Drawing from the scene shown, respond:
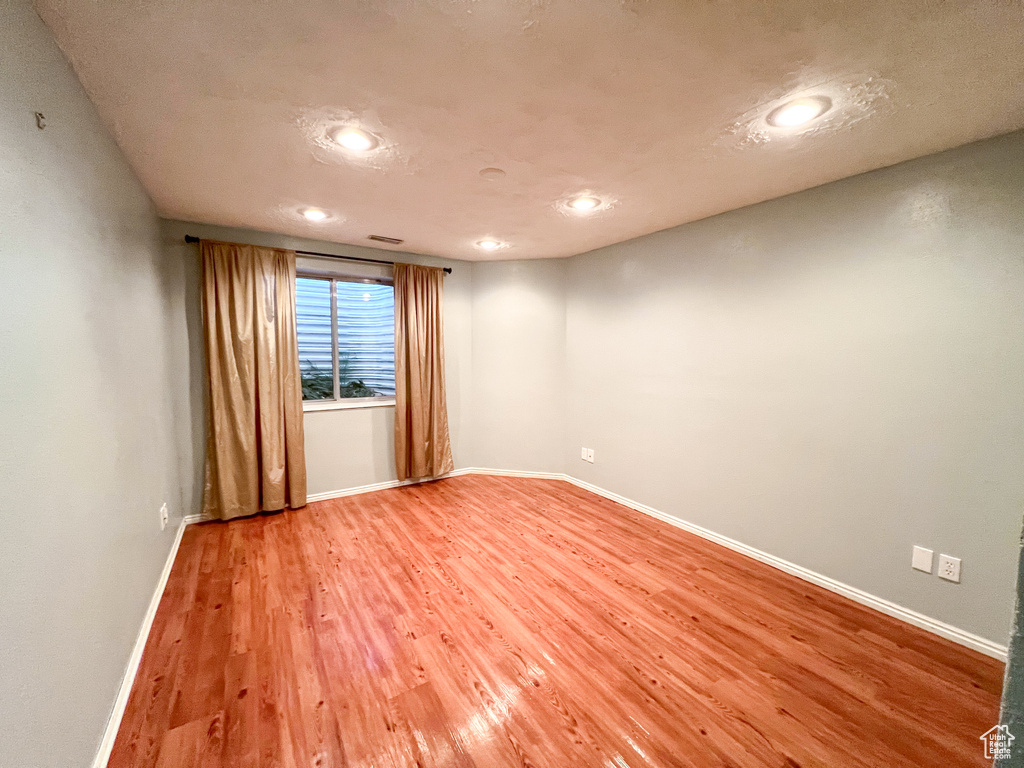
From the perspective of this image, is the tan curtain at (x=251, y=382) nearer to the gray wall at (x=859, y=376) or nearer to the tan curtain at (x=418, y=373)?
the tan curtain at (x=418, y=373)

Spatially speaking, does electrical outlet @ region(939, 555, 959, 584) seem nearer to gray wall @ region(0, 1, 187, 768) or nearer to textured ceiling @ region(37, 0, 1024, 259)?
textured ceiling @ region(37, 0, 1024, 259)

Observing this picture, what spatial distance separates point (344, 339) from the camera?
3.77m

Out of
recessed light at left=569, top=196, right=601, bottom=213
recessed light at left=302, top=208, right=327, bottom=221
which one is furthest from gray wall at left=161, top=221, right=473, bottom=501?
recessed light at left=569, top=196, right=601, bottom=213

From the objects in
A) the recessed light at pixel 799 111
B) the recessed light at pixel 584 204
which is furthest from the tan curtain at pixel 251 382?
the recessed light at pixel 799 111

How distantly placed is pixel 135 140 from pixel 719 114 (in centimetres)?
250

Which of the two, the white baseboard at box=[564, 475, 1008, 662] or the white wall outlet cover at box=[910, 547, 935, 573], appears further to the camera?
the white wall outlet cover at box=[910, 547, 935, 573]

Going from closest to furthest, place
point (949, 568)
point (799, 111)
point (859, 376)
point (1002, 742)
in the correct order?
point (1002, 742) < point (799, 111) < point (949, 568) < point (859, 376)

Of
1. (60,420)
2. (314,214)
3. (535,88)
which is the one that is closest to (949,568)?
(535,88)

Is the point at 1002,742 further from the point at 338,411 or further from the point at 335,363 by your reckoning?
the point at 335,363

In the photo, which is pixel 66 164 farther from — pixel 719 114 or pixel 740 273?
pixel 740 273

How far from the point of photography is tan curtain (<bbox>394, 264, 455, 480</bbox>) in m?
3.79

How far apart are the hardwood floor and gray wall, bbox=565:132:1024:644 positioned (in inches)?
13.7

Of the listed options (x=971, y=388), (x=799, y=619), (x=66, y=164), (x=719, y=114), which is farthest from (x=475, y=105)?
(x=799, y=619)

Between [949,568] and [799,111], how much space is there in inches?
86.1
